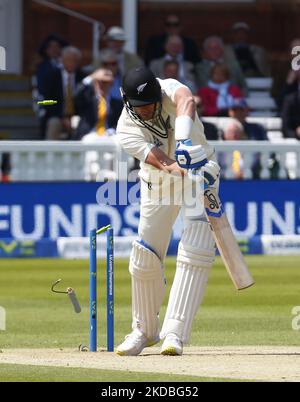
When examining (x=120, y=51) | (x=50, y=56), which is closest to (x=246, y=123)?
(x=120, y=51)

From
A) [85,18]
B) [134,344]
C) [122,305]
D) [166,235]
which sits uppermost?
[85,18]

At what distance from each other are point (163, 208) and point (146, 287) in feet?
1.85

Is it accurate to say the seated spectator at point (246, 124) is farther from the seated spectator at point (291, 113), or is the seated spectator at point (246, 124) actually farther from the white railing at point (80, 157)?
the white railing at point (80, 157)

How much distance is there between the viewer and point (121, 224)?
57.6ft

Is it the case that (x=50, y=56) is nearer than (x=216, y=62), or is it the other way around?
(x=216, y=62)

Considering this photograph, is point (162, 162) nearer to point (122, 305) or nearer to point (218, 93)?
point (122, 305)

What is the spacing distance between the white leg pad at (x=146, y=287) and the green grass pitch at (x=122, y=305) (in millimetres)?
674

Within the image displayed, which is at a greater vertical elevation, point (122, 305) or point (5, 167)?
point (5, 167)

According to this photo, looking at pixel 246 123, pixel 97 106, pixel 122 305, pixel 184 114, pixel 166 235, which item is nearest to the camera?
pixel 184 114

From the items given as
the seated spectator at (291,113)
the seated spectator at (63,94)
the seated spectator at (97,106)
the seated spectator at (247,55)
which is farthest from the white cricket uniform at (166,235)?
the seated spectator at (247,55)

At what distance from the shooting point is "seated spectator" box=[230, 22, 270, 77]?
2348 cm

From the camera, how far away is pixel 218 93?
2122cm

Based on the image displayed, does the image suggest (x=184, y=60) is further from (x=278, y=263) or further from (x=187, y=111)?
(x=187, y=111)
